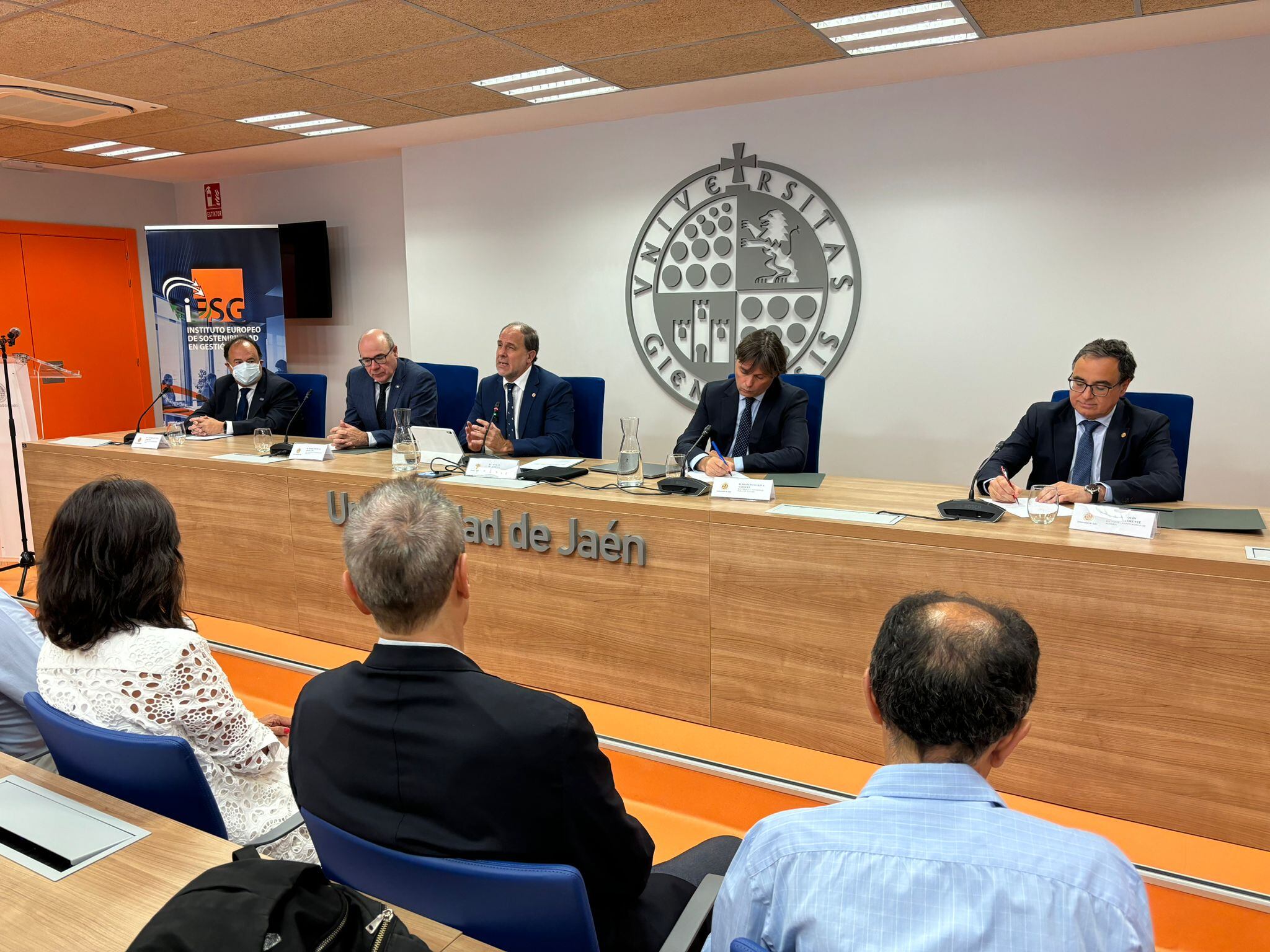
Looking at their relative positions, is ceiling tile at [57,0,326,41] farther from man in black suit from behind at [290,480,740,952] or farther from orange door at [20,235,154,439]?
orange door at [20,235,154,439]

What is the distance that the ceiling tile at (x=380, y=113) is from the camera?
4.82m

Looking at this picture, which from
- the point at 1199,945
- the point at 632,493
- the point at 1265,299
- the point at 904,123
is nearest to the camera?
the point at 1199,945

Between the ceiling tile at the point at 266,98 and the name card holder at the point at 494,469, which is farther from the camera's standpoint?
the ceiling tile at the point at 266,98

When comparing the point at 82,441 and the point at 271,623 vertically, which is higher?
the point at 82,441

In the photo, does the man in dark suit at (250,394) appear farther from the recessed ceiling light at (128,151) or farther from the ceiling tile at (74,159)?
the ceiling tile at (74,159)

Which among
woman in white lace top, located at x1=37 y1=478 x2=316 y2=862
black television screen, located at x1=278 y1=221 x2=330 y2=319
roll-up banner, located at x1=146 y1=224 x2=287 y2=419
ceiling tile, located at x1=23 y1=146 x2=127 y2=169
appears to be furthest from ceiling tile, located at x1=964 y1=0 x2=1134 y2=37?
ceiling tile, located at x1=23 y1=146 x2=127 y2=169

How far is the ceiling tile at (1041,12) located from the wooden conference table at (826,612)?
1936 mm

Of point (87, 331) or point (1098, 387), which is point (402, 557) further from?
point (87, 331)

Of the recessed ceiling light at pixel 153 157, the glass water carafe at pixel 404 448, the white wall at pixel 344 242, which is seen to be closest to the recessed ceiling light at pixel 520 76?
the glass water carafe at pixel 404 448

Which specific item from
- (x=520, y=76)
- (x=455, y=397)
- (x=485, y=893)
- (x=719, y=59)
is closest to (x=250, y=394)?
(x=455, y=397)

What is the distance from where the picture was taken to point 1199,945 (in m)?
1.74

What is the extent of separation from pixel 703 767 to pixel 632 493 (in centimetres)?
85

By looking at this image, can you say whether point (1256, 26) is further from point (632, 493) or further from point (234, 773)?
point (234, 773)

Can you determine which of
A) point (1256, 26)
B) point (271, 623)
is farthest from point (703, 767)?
point (1256, 26)
